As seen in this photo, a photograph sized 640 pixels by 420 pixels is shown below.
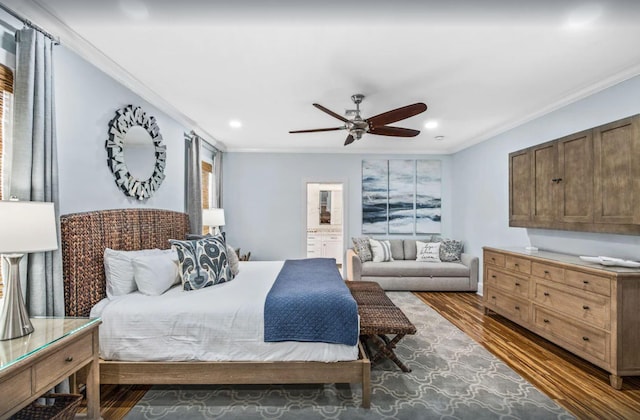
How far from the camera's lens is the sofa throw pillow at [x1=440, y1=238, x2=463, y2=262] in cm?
562

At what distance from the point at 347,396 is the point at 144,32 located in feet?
9.75

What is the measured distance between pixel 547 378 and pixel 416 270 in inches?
109

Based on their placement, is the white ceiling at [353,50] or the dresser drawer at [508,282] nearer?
the white ceiling at [353,50]

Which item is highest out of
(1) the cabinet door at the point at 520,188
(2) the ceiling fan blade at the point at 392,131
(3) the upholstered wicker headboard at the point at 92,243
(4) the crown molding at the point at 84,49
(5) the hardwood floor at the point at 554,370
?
(4) the crown molding at the point at 84,49

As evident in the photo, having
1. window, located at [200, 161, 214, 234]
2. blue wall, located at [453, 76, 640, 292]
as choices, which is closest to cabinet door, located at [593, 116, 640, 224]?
blue wall, located at [453, 76, 640, 292]

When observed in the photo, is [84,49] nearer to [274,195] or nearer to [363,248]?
[274,195]

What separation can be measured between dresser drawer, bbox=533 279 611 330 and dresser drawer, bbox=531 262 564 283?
50 millimetres

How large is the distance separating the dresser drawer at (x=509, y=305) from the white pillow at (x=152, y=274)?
11.8 feet

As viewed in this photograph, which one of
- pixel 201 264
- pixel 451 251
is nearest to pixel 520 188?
pixel 451 251

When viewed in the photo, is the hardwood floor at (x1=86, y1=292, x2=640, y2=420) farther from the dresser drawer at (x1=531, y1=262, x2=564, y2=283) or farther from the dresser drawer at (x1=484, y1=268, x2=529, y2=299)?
the dresser drawer at (x1=531, y1=262, x2=564, y2=283)

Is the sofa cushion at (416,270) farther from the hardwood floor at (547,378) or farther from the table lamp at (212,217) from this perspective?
the table lamp at (212,217)

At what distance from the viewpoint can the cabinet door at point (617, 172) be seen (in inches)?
102

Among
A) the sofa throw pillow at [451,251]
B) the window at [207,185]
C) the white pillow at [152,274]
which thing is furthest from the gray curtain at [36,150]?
the sofa throw pillow at [451,251]

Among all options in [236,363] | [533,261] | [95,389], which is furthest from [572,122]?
[95,389]
